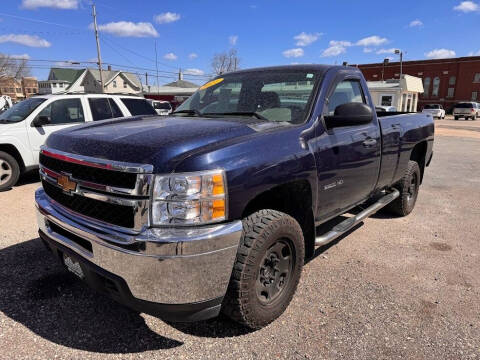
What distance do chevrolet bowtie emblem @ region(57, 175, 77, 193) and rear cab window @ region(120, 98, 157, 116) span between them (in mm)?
6167

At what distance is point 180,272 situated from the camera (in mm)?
2035

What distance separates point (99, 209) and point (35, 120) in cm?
596

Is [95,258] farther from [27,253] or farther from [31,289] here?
[27,253]

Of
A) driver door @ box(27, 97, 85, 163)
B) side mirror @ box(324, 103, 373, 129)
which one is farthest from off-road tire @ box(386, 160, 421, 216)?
driver door @ box(27, 97, 85, 163)

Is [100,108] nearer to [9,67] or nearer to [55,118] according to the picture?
[55,118]

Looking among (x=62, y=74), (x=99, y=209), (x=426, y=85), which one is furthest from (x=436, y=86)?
(x=62, y=74)

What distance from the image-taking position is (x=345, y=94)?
3.69 m

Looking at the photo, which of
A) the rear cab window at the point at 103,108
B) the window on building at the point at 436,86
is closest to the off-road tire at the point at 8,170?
the rear cab window at the point at 103,108

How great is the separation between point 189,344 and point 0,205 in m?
4.89

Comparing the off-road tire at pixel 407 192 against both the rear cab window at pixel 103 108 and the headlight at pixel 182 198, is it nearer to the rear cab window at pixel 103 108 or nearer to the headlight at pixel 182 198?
the headlight at pixel 182 198

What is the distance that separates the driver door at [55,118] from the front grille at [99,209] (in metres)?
5.28

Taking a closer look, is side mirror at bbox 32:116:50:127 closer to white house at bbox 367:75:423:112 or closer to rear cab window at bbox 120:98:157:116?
rear cab window at bbox 120:98:157:116

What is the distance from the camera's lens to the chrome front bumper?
2.00 metres

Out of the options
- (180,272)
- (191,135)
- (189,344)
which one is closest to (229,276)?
(180,272)
